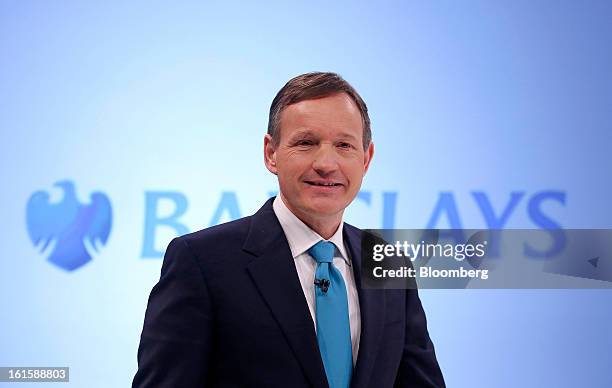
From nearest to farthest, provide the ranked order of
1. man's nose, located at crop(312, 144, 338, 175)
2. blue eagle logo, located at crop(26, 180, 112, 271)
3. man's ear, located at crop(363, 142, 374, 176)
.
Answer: man's nose, located at crop(312, 144, 338, 175) < man's ear, located at crop(363, 142, 374, 176) < blue eagle logo, located at crop(26, 180, 112, 271)

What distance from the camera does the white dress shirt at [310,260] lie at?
129 cm

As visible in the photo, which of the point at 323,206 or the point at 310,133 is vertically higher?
the point at 310,133

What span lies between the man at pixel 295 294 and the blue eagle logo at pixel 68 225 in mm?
1265

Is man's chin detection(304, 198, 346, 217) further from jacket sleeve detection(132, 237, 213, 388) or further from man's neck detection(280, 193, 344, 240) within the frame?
jacket sleeve detection(132, 237, 213, 388)

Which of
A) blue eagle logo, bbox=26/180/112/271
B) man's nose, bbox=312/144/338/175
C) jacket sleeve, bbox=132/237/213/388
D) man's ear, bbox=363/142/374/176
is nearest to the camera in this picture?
jacket sleeve, bbox=132/237/213/388

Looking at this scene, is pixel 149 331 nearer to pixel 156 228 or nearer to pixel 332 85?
pixel 332 85

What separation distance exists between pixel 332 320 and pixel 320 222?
0.57 feet

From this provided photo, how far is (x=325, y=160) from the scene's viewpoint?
1281mm

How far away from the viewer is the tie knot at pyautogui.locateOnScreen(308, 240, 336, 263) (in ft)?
4.28

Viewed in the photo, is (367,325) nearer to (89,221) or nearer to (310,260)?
(310,260)

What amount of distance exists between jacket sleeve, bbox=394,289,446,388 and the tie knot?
0.19 metres

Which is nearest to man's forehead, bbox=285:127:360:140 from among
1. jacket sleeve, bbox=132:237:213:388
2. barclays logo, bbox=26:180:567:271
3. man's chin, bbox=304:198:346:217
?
man's chin, bbox=304:198:346:217

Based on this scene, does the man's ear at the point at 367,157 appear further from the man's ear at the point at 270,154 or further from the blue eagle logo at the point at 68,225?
the blue eagle logo at the point at 68,225

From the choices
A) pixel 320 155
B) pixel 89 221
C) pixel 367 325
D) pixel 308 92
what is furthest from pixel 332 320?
pixel 89 221
